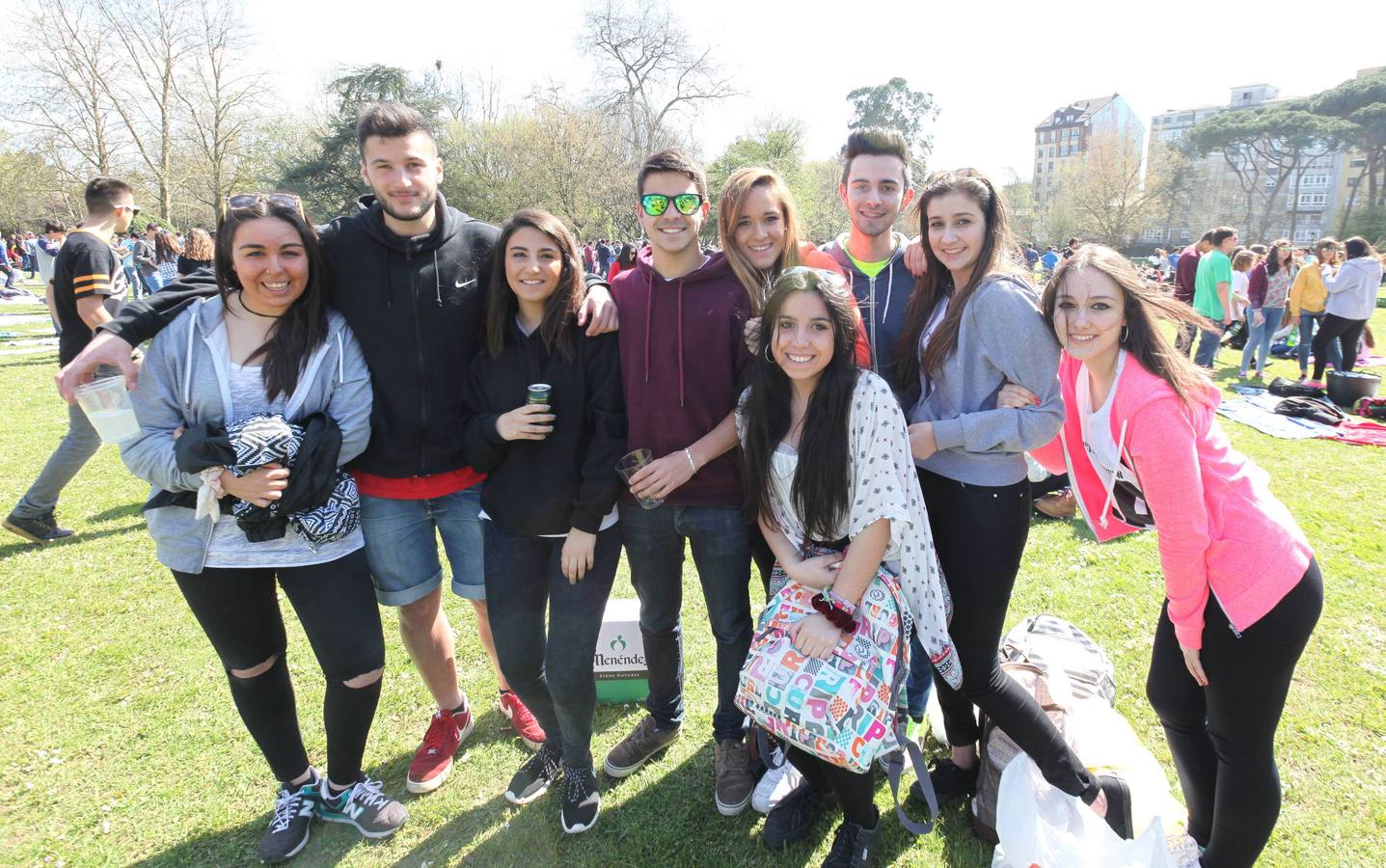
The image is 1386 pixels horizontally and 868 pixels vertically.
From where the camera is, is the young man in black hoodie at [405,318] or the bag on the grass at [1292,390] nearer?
the young man in black hoodie at [405,318]

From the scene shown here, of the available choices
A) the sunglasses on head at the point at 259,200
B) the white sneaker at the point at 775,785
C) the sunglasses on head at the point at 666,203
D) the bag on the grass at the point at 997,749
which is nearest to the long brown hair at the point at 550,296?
the sunglasses on head at the point at 666,203

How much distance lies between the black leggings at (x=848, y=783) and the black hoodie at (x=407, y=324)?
68.6 inches

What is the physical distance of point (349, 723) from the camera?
2.62 meters

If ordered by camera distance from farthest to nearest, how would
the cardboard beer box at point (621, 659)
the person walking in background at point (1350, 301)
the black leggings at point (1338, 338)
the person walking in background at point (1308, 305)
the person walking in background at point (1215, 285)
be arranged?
1. the person walking in background at point (1215, 285)
2. the person walking in background at point (1308, 305)
3. the black leggings at point (1338, 338)
4. the person walking in background at point (1350, 301)
5. the cardboard beer box at point (621, 659)

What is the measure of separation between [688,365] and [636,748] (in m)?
1.73

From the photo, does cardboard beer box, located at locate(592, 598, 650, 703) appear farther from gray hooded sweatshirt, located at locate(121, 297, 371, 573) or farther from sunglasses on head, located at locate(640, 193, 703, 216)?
sunglasses on head, located at locate(640, 193, 703, 216)

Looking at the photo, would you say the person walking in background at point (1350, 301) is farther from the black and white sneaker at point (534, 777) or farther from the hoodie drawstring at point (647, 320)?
the black and white sneaker at point (534, 777)

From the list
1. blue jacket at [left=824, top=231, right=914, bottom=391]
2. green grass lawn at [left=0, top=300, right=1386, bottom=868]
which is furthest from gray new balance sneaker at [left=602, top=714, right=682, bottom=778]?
blue jacket at [left=824, top=231, right=914, bottom=391]

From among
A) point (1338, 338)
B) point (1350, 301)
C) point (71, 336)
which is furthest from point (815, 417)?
point (1338, 338)

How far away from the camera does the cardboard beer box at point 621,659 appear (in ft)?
11.0

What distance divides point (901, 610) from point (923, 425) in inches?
24.8

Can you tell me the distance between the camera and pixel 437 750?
3.05 metres

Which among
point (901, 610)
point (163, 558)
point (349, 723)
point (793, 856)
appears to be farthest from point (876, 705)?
point (163, 558)

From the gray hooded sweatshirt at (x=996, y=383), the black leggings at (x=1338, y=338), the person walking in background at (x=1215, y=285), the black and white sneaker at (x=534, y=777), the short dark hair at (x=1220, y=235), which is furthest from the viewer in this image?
the short dark hair at (x=1220, y=235)
